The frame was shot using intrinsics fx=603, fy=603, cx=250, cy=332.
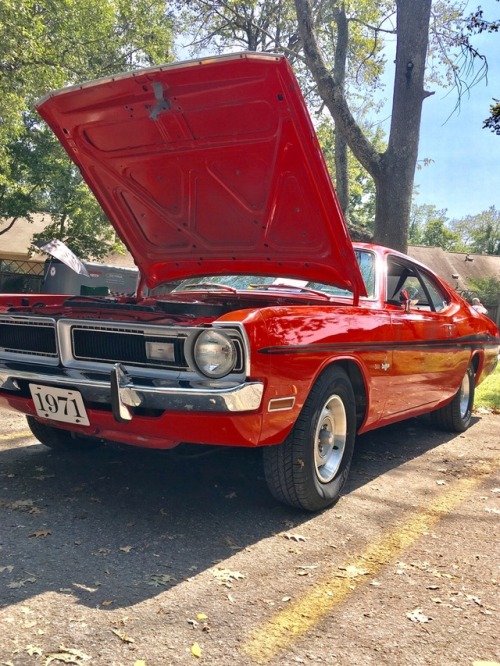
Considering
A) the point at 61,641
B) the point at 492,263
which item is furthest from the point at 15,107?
the point at 492,263

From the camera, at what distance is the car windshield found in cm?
452

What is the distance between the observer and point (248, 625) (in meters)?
2.32

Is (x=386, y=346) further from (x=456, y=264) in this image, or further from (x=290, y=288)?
(x=456, y=264)

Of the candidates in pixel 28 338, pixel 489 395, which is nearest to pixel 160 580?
pixel 28 338

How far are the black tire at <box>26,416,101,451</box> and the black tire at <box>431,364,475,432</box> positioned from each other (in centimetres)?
339

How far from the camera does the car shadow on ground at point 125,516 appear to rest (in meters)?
2.62

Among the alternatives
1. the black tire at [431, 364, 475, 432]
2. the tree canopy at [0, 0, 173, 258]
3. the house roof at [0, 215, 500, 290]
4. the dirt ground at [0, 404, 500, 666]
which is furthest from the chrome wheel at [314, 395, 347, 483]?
the house roof at [0, 215, 500, 290]

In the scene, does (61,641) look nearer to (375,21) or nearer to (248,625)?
(248,625)

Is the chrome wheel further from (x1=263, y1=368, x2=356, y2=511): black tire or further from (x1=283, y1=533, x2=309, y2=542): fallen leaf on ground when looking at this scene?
(x1=283, y1=533, x2=309, y2=542): fallen leaf on ground

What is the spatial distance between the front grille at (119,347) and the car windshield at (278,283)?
150cm

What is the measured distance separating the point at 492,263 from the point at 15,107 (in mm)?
35247

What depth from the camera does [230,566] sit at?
2.81m

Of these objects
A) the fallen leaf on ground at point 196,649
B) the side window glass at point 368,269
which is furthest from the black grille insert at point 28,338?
the side window glass at point 368,269

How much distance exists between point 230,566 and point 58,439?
2070mm
